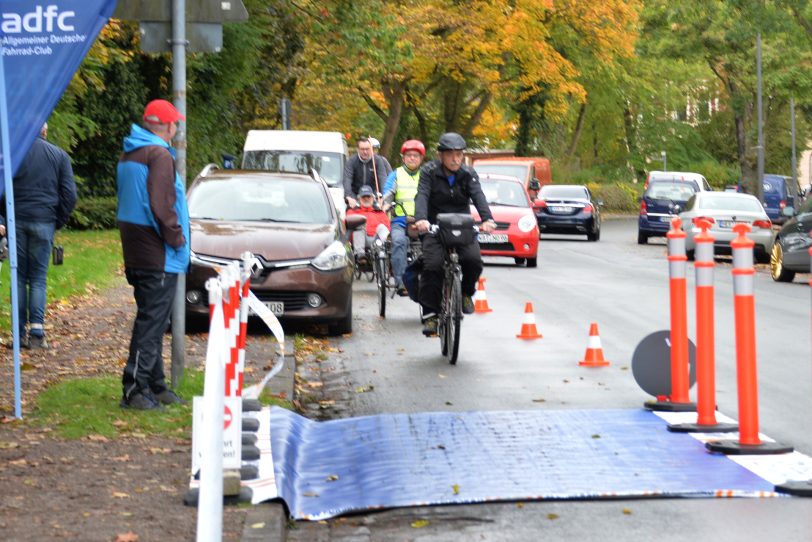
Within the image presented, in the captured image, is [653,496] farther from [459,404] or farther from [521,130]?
[521,130]

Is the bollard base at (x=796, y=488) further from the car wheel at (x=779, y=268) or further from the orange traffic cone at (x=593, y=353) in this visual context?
the car wheel at (x=779, y=268)

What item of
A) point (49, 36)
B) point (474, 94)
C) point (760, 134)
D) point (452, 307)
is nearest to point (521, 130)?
point (474, 94)

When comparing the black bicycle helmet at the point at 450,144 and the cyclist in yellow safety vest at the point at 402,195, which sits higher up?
the black bicycle helmet at the point at 450,144

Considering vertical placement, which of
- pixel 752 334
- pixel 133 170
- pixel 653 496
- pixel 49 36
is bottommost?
pixel 653 496

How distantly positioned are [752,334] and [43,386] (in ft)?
16.0

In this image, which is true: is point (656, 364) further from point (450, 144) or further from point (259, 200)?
point (259, 200)

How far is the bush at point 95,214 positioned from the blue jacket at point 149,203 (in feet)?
77.9

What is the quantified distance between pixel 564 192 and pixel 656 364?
107 feet

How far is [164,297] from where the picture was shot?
9656 mm

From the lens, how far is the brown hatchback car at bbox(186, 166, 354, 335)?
1441 cm

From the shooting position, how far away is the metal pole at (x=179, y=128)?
10.1m

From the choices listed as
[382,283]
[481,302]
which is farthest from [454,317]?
[481,302]

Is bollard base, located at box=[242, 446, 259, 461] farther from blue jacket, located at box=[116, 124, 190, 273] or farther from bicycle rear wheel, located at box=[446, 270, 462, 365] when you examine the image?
bicycle rear wheel, located at box=[446, 270, 462, 365]

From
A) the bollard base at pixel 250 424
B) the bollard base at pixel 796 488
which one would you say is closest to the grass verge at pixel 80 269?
the bollard base at pixel 250 424
